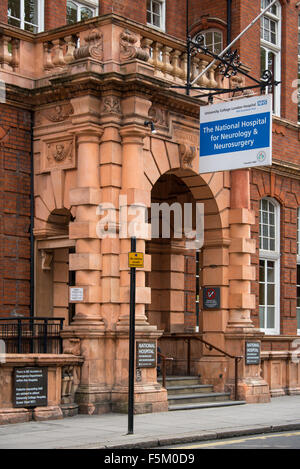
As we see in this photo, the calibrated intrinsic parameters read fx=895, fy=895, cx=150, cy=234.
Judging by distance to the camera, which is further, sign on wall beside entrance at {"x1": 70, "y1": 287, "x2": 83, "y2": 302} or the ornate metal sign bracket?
the ornate metal sign bracket

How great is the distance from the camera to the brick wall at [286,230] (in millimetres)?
23875

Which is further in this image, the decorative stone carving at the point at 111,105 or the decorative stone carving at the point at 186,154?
the decorative stone carving at the point at 186,154

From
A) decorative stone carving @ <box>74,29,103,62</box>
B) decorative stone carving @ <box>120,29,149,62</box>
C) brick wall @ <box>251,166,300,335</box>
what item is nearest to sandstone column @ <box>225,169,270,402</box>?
brick wall @ <box>251,166,300,335</box>

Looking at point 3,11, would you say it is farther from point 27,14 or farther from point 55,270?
point 55,270

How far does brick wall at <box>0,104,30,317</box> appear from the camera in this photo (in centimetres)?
1794

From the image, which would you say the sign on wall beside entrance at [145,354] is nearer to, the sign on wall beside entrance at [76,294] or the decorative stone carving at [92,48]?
the sign on wall beside entrance at [76,294]

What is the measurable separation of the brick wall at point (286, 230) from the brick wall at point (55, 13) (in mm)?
6757

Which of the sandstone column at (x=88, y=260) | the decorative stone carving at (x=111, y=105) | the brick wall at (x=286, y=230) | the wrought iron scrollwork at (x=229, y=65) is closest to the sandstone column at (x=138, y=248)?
the decorative stone carving at (x=111, y=105)

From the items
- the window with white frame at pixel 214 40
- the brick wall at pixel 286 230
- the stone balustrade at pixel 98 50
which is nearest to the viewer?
the stone balustrade at pixel 98 50

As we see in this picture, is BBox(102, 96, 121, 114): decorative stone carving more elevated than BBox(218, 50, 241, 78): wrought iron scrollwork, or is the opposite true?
BBox(218, 50, 241, 78): wrought iron scrollwork

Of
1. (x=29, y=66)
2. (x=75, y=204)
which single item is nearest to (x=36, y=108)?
(x=29, y=66)

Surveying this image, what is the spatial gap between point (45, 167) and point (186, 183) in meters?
3.34

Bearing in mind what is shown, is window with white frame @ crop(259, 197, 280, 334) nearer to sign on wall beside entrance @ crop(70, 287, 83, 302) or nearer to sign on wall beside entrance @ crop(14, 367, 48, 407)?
sign on wall beside entrance @ crop(70, 287, 83, 302)

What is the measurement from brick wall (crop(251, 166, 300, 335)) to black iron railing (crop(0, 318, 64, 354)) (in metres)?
7.72
